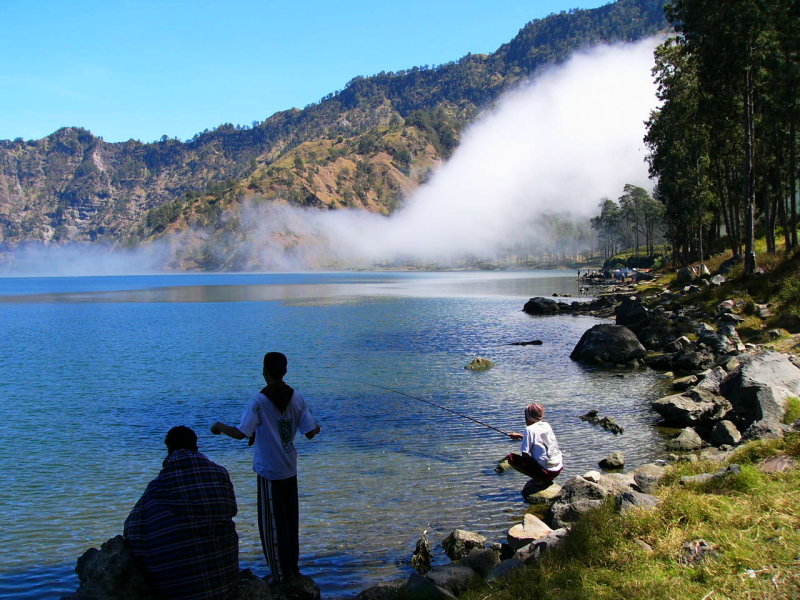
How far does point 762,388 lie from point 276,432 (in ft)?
41.1

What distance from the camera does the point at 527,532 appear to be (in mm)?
10688

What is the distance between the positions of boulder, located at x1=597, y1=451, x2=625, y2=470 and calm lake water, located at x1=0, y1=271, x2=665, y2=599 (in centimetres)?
31

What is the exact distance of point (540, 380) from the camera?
29.2m

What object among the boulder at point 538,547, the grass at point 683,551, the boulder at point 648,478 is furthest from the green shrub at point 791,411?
the boulder at point 538,547

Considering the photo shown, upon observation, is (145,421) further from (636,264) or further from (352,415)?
(636,264)

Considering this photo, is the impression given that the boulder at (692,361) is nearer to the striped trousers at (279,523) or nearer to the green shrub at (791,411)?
the green shrub at (791,411)

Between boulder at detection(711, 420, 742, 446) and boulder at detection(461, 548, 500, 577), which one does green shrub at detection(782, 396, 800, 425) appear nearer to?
boulder at detection(711, 420, 742, 446)

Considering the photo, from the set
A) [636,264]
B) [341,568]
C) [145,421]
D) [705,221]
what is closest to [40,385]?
[145,421]

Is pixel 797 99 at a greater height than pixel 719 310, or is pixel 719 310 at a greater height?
pixel 797 99

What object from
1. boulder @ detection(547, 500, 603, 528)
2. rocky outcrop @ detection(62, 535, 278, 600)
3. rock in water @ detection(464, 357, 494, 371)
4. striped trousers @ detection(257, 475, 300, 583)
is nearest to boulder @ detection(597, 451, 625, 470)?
boulder @ detection(547, 500, 603, 528)

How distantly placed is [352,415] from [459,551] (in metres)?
12.8

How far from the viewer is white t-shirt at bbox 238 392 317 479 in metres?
8.79

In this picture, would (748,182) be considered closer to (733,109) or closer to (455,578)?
(733,109)

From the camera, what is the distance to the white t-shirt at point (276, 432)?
28.8 feet
